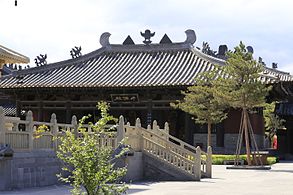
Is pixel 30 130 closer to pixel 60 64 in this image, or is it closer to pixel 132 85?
pixel 132 85

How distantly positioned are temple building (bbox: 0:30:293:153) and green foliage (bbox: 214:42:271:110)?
6.13 m

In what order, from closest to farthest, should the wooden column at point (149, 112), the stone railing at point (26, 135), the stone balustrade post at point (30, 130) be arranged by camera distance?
the stone railing at point (26, 135), the stone balustrade post at point (30, 130), the wooden column at point (149, 112)

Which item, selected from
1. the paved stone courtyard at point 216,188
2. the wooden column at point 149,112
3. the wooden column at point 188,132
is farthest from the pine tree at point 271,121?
the paved stone courtyard at point 216,188

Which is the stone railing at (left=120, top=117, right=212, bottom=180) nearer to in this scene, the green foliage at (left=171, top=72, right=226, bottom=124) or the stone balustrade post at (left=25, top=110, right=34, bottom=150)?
the stone balustrade post at (left=25, top=110, right=34, bottom=150)

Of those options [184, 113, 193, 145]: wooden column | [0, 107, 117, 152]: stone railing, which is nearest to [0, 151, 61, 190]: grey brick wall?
[0, 107, 117, 152]: stone railing

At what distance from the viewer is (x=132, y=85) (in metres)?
35.1

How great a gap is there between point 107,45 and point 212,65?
9.17 m

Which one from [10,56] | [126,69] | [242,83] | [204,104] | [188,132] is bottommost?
[188,132]

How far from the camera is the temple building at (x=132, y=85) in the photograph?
3544cm

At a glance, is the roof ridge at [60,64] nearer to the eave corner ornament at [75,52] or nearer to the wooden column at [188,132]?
the eave corner ornament at [75,52]

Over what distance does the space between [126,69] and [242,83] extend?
12.8 m

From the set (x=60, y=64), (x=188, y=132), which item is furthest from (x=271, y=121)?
(x=60, y=64)

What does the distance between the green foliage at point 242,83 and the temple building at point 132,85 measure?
6.13m

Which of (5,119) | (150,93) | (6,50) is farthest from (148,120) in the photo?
(5,119)
